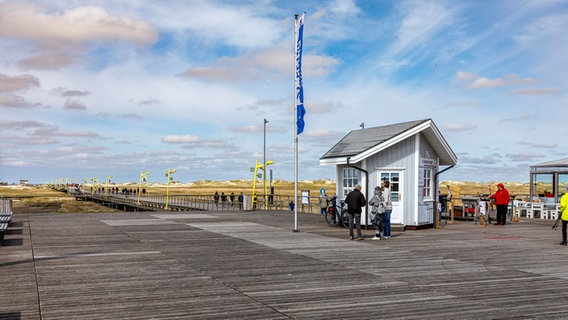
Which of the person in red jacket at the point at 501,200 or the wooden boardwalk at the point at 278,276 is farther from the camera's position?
the person in red jacket at the point at 501,200

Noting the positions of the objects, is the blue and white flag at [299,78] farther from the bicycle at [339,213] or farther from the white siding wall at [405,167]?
the bicycle at [339,213]

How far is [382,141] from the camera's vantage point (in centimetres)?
2138

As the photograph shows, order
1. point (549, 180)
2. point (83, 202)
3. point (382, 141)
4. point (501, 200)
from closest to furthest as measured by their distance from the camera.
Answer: point (382, 141)
point (501, 200)
point (549, 180)
point (83, 202)

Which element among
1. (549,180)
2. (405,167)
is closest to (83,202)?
(549,180)

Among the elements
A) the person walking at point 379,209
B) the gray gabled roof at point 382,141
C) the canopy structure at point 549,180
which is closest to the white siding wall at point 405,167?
the gray gabled roof at point 382,141

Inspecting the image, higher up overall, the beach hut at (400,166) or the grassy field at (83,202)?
the beach hut at (400,166)

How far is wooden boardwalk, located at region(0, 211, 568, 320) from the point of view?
8398 mm

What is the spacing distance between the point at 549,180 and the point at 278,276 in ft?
91.6

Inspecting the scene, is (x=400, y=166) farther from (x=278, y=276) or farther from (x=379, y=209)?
(x=278, y=276)

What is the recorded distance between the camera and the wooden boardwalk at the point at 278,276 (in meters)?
8.40

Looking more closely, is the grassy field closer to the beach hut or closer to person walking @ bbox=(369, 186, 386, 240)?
the beach hut

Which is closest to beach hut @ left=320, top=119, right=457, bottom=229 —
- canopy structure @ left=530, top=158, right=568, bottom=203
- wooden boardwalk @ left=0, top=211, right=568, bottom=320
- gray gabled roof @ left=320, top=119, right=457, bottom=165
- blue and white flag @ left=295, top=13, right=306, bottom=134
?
gray gabled roof @ left=320, top=119, right=457, bottom=165

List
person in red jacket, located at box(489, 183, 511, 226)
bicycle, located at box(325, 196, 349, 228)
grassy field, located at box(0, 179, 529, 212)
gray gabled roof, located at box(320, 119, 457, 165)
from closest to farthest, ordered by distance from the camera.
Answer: gray gabled roof, located at box(320, 119, 457, 165) < bicycle, located at box(325, 196, 349, 228) < person in red jacket, located at box(489, 183, 511, 226) < grassy field, located at box(0, 179, 529, 212)

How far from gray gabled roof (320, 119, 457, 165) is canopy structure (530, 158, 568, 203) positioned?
1204 centimetres
